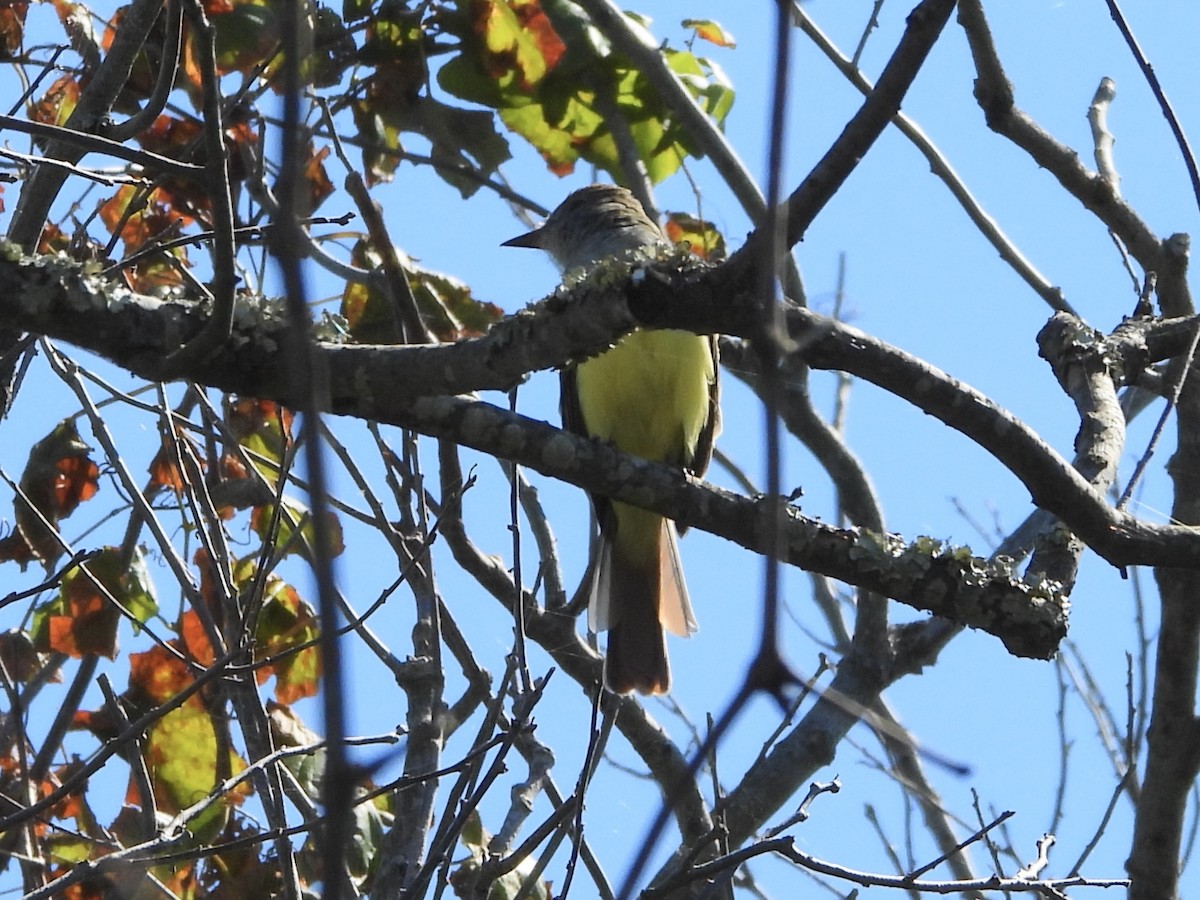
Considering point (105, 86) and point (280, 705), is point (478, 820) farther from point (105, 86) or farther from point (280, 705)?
point (105, 86)

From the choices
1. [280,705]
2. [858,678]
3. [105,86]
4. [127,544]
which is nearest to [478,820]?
[280,705]

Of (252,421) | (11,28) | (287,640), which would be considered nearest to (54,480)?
(252,421)

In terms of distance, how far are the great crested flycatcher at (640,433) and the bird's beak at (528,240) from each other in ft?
2.34

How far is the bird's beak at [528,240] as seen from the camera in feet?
22.9

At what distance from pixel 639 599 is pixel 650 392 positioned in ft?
2.97

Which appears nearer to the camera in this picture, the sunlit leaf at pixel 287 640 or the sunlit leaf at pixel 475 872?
the sunlit leaf at pixel 475 872

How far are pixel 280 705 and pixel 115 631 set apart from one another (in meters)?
0.48

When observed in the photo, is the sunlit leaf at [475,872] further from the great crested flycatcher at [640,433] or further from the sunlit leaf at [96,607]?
the great crested flycatcher at [640,433]

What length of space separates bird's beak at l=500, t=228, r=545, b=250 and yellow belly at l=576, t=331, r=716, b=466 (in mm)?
1430

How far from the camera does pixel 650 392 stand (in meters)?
5.54

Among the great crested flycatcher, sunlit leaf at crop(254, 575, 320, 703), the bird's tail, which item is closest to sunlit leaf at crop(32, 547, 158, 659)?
sunlit leaf at crop(254, 575, 320, 703)

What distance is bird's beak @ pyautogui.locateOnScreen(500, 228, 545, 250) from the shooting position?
6.98 m

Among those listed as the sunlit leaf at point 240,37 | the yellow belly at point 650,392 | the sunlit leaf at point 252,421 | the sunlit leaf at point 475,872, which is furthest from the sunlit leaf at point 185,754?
the yellow belly at point 650,392

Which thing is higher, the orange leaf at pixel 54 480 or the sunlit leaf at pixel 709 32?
the sunlit leaf at pixel 709 32
